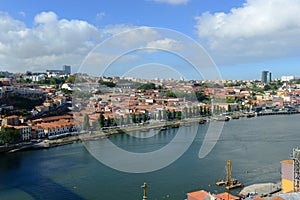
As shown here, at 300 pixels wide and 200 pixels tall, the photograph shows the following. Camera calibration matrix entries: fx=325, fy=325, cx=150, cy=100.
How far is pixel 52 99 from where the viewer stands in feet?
34.4

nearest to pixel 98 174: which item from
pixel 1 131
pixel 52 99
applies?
pixel 1 131

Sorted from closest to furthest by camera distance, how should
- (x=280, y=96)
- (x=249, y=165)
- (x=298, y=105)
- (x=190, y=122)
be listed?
(x=249, y=165), (x=190, y=122), (x=298, y=105), (x=280, y=96)

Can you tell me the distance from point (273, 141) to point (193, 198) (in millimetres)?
4029

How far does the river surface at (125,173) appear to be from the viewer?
11.3 feet

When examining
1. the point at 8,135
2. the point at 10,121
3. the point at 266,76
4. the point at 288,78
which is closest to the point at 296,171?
the point at 8,135

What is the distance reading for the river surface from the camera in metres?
3.43

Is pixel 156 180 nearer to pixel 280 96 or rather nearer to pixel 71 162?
pixel 71 162

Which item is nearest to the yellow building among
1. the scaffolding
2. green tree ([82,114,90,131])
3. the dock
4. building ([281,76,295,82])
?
the scaffolding

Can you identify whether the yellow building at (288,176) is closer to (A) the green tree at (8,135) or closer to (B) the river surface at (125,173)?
(B) the river surface at (125,173)

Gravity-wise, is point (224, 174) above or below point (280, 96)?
below

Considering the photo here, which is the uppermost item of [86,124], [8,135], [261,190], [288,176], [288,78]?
[288,78]

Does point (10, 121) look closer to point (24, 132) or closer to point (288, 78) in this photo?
point (24, 132)

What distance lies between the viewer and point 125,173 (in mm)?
4078

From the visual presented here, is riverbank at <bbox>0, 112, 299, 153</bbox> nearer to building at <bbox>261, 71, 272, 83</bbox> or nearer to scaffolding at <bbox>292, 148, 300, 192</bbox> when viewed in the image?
scaffolding at <bbox>292, 148, 300, 192</bbox>
